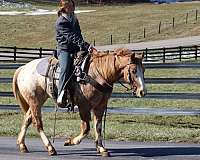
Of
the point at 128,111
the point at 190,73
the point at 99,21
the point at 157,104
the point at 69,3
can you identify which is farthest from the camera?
the point at 99,21

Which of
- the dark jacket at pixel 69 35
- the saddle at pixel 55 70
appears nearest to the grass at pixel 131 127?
the saddle at pixel 55 70

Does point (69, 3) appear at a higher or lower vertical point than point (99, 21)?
higher

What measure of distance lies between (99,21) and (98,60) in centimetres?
7121

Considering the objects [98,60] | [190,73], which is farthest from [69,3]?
[190,73]

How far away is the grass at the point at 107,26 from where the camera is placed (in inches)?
2635

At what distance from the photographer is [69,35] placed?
9969 mm

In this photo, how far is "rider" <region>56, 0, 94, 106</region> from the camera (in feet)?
32.8

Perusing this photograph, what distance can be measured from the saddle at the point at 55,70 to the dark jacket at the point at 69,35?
152mm

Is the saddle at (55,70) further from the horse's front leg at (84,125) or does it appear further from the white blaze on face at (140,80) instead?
the white blaze on face at (140,80)

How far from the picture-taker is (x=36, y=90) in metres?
10.6

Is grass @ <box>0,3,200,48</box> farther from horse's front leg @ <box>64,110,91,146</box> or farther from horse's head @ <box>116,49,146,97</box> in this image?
horse's head @ <box>116,49,146,97</box>

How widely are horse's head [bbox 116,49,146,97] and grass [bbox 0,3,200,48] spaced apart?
2095 inches

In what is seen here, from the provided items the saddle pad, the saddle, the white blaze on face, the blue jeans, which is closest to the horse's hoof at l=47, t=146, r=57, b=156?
the saddle

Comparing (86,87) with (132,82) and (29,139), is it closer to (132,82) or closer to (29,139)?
(132,82)
